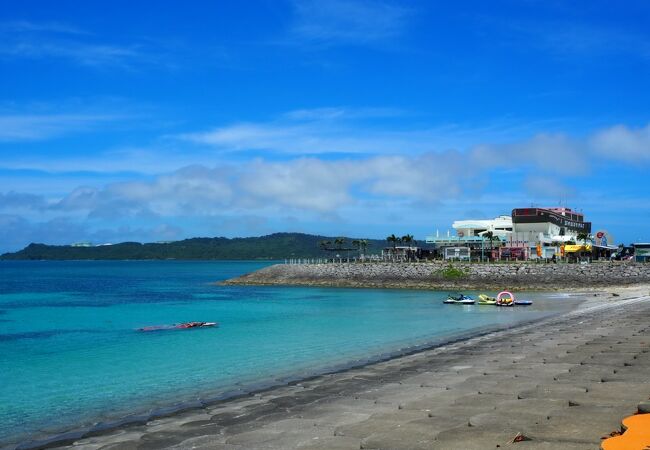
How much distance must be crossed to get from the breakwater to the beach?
53.9 m

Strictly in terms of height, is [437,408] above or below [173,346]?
above

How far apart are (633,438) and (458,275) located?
73.1 metres

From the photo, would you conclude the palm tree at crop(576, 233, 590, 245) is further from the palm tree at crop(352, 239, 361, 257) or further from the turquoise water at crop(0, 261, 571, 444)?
the turquoise water at crop(0, 261, 571, 444)

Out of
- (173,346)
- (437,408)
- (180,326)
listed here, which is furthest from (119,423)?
(180,326)

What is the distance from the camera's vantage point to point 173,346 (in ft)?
96.5

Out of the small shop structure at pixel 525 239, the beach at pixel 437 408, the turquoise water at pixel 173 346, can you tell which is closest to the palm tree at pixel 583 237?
the small shop structure at pixel 525 239

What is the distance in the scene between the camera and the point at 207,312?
49594 mm

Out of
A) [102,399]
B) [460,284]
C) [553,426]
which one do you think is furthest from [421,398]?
[460,284]

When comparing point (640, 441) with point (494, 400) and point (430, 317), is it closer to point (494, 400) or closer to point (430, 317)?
point (494, 400)

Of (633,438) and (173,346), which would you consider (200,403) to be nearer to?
(633,438)

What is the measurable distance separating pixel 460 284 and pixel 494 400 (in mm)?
65934

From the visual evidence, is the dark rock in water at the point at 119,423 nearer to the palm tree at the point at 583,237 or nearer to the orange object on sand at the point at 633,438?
the orange object on sand at the point at 633,438

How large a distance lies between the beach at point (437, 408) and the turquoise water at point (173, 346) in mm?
2737

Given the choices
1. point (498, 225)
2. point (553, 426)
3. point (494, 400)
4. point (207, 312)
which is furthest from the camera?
point (498, 225)
